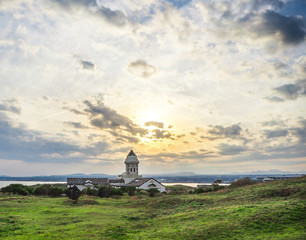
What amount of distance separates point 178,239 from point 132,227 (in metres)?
6.96

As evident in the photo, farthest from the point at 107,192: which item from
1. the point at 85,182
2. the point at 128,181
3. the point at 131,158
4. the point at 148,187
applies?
Answer: the point at 131,158

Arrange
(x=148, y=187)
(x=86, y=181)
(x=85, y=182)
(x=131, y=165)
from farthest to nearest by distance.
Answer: (x=131, y=165) < (x=86, y=181) < (x=85, y=182) < (x=148, y=187)

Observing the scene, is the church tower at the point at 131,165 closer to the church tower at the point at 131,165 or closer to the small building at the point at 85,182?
the church tower at the point at 131,165

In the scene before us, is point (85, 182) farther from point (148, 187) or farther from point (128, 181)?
point (148, 187)

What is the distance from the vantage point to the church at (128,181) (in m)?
82.4

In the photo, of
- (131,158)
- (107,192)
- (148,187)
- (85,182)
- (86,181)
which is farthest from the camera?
(131,158)

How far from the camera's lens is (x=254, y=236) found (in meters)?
16.6

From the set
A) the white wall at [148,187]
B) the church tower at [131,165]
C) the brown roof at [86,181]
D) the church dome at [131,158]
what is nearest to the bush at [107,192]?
the white wall at [148,187]

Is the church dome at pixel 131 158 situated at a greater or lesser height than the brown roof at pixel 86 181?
greater

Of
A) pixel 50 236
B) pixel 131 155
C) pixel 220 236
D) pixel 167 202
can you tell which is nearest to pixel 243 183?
pixel 167 202

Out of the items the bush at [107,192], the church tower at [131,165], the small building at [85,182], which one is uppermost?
the church tower at [131,165]

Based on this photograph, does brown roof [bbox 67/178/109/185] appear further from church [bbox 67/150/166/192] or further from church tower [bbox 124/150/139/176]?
church tower [bbox 124/150/139/176]

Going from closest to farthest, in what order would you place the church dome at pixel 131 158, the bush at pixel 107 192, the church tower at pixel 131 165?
the bush at pixel 107 192
the church tower at pixel 131 165
the church dome at pixel 131 158

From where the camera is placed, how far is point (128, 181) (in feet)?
320
